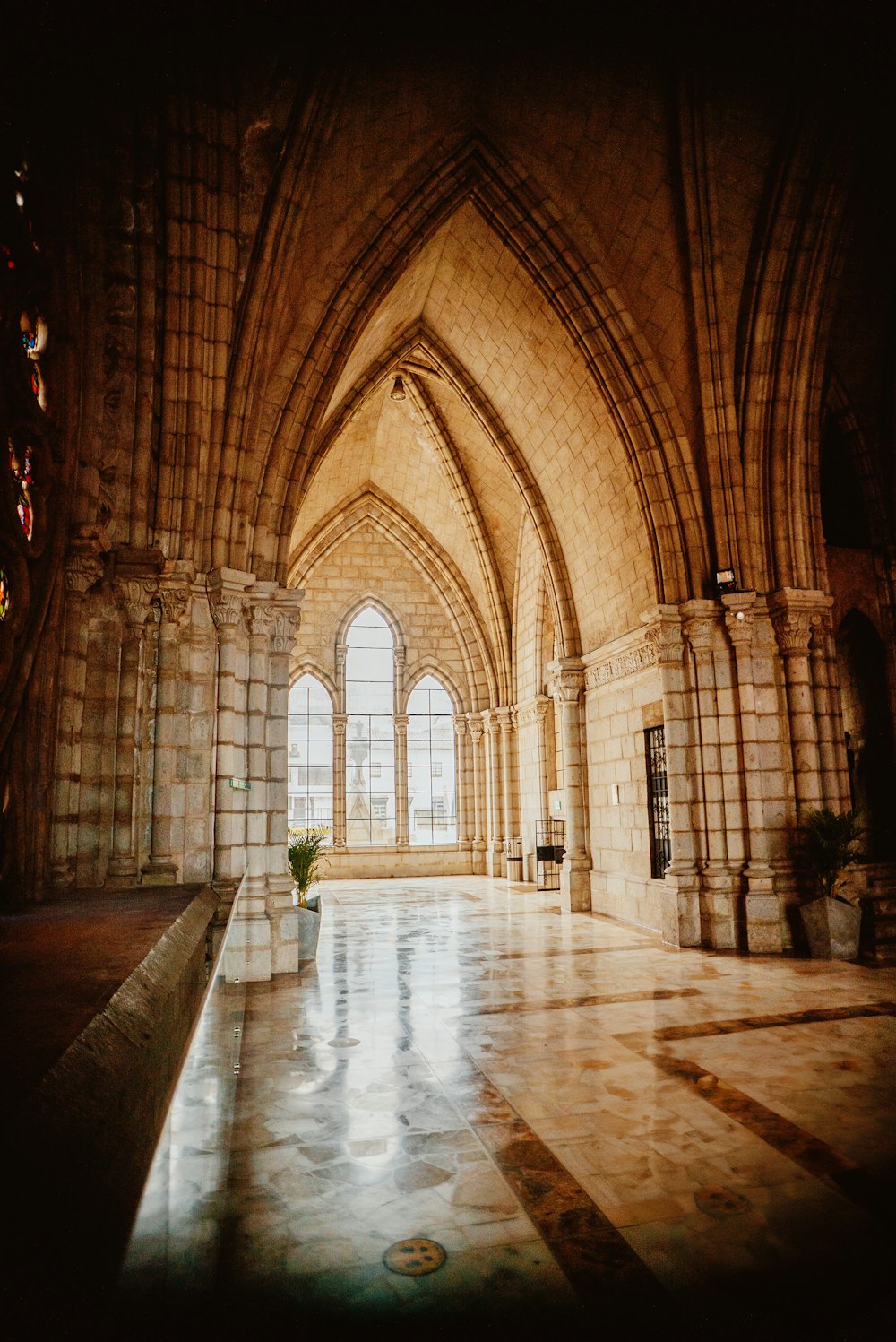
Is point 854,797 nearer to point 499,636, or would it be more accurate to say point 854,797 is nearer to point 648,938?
point 648,938

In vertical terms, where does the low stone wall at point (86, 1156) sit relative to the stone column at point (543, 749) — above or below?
below

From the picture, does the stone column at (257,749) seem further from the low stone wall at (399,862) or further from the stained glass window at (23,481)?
A: the low stone wall at (399,862)

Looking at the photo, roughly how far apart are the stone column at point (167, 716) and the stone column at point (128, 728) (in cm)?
29

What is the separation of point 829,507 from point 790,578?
151 inches

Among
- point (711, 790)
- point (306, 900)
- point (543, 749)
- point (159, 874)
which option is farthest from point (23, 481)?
point (543, 749)

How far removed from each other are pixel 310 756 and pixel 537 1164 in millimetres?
16030

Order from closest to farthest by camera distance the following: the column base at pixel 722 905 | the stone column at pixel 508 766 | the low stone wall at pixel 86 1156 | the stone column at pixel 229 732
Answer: the low stone wall at pixel 86 1156, the stone column at pixel 229 732, the column base at pixel 722 905, the stone column at pixel 508 766

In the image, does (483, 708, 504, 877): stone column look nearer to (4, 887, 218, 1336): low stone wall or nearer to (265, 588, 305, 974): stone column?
(265, 588, 305, 974): stone column

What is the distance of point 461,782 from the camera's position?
19.0 meters

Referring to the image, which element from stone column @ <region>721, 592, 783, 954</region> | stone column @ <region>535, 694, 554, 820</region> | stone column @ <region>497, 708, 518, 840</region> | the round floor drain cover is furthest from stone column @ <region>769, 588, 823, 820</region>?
stone column @ <region>497, 708, 518, 840</region>

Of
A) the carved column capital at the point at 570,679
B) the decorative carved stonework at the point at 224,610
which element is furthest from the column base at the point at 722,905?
the decorative carved stonework at the point at 224,610

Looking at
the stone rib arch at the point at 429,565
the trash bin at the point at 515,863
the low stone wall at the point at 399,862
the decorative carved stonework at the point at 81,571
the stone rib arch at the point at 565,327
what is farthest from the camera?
the low stone wall at the point at 399,862

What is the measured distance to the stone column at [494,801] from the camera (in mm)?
17578

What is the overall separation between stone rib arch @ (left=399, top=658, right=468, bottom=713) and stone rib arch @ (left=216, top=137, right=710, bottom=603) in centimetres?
1053
